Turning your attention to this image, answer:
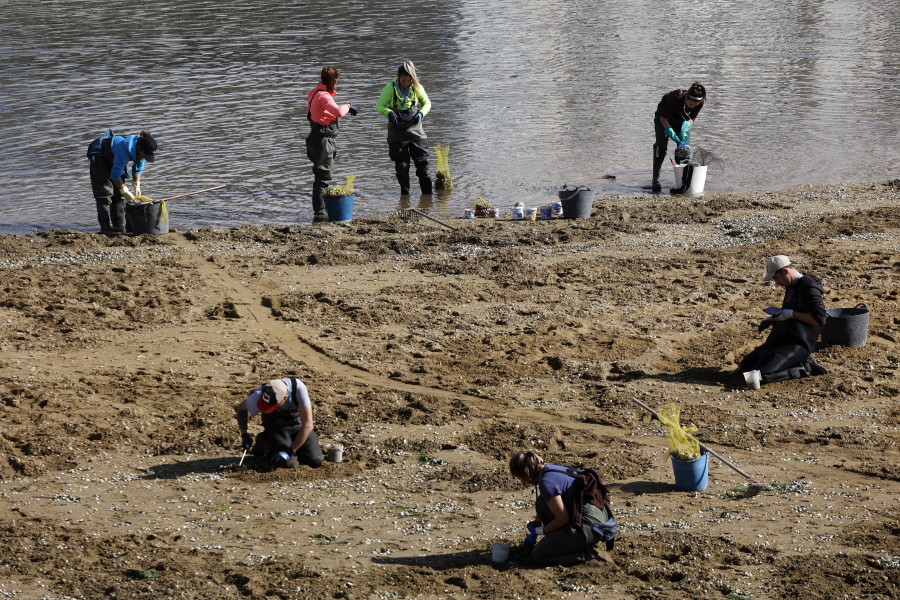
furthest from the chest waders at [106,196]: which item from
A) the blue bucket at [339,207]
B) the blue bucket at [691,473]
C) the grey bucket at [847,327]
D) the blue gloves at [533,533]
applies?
the grey bucket at [847,327]

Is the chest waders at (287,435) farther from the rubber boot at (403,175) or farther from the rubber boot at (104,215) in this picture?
the rubber boot at (403,175)

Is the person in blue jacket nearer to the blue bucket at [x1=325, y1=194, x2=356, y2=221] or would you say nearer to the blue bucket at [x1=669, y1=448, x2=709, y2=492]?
the blue bucket at [x1=325, y1=194, x2=356, y2=221]

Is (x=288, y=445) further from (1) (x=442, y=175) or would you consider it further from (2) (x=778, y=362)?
(1) (x=442, y=175)

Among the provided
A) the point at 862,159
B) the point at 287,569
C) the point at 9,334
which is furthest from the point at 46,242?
the point at 862,159

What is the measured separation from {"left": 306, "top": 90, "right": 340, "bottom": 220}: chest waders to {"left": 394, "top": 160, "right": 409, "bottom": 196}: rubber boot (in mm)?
1175

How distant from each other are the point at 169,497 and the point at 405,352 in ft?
11.0

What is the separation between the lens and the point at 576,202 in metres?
14.5

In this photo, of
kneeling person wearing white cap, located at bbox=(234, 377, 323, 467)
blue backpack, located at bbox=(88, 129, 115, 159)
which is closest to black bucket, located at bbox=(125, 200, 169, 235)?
blue backpack, located at bbox=(88, 129, 115, 159)

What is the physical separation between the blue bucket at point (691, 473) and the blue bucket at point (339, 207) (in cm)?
804

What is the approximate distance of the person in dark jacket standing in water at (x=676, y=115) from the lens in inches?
599

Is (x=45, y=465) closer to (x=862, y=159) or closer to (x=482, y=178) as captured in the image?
(x=482, y=178)

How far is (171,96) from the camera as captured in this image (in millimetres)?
23406

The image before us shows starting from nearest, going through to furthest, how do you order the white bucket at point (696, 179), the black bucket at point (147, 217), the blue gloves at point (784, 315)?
1. the blue gloves at point (784, 315)
2. the black bucket at point (147, 217)
3. the white bucket at point (696, 179)

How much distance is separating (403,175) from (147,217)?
4066 mm
